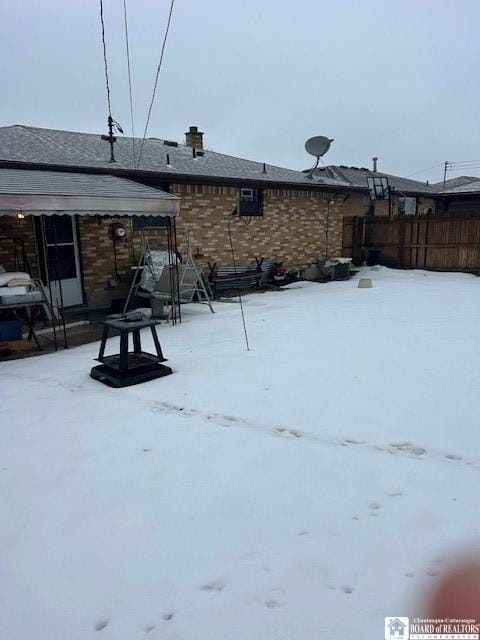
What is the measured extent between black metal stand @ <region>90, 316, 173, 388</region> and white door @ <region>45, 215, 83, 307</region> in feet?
14.5

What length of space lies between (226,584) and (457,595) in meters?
1.05

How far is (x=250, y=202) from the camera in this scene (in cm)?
1286

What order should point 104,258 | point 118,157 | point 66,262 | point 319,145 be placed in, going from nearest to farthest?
point 66,262 → point 104,258 → point 118,157 → point 319,145

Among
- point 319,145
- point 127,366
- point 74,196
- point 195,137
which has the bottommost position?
point 127,366

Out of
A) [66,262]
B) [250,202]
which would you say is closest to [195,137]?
[250,202]

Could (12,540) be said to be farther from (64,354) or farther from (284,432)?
(64,354)

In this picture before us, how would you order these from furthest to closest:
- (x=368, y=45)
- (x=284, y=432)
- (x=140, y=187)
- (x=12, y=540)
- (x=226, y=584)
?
(x=368, y=45), (x=140, y=187), (x=284, y=432), (x=12, y=540), (x=226, y=584)

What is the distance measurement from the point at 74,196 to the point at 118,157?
15.9ft

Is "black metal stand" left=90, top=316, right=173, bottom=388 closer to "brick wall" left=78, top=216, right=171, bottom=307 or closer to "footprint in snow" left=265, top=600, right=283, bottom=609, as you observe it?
"footprint in snow" left=265, top=600, right=283, bottom=609

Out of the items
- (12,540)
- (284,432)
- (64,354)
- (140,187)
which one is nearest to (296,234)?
(140,187)

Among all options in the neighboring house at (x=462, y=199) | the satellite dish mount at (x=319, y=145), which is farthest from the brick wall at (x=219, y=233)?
the neighboring house at (x=462, y=199)

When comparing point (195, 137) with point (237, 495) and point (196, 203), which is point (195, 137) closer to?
point (196, 203)

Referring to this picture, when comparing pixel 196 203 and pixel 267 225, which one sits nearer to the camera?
pixel 196 203

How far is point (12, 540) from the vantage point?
101 inches
